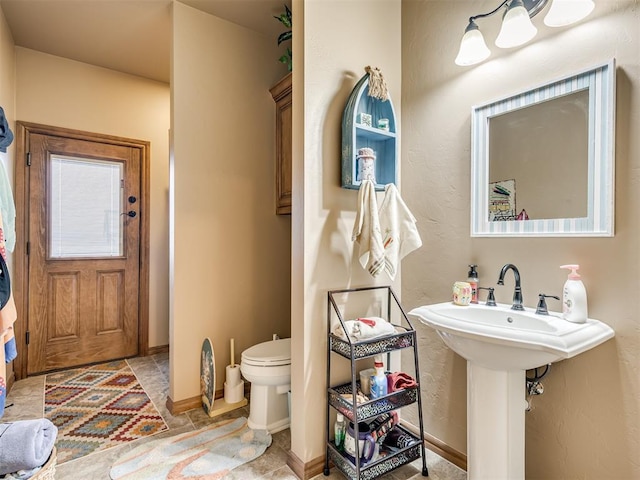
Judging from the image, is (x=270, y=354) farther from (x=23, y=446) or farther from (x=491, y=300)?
(x=491, y=300)

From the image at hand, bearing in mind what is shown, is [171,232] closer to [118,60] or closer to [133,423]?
[133,423]

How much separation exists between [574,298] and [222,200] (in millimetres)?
2065

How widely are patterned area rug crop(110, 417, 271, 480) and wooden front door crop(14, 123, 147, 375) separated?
1618 millimetres

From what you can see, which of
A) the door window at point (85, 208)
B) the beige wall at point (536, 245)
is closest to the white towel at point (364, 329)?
the beige wall at point (536, 245)

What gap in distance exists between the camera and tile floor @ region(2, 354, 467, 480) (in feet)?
5.40

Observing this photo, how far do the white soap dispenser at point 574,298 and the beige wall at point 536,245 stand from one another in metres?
0.06

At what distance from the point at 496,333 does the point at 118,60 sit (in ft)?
11.3

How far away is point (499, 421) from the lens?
1.30m

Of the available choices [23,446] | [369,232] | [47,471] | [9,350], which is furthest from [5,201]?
[369,232]

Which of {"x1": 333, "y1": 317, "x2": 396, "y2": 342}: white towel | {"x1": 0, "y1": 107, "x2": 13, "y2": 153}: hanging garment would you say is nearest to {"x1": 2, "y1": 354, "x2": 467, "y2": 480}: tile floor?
{"x1": 333, "y1": 317, "x2": 396, "y2": 342}: white towel

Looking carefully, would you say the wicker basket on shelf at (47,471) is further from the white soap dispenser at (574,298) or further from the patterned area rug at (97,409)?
the white soap dispenser at (574,298)

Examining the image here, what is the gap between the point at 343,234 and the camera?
178 centimetres

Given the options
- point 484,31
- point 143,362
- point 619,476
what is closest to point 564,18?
point 484,31

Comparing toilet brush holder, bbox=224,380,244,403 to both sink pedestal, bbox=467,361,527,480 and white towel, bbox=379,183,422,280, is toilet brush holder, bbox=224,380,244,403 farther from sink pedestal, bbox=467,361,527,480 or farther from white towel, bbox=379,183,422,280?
sink pedestal, bbox=467,361,527,480
